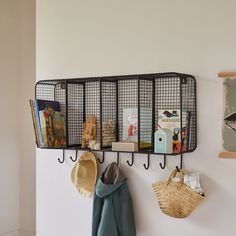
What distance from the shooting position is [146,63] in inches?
90.0

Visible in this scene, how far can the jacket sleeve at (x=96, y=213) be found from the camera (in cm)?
234

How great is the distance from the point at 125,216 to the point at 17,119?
60.6 inches

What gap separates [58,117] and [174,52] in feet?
2.53

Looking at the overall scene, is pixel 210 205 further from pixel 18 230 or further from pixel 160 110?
pixel 18 230

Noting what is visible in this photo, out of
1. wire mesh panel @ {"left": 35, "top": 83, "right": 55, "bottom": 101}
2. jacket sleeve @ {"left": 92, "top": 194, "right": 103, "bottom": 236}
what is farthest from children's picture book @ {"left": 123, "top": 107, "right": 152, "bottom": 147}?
wire mesh panel @ {"left": 35, "top": 83, "right": 55, "bottom": 101}

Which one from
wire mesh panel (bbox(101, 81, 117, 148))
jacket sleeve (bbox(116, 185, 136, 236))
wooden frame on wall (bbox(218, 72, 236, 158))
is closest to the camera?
wooden frame on wall (bbox(218, 72, 236, 158))

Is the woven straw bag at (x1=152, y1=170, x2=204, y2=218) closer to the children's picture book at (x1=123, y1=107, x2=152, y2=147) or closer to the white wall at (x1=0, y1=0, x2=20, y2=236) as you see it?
the children's picture book at (x1=123, y1=107, x2=152, y2=147)

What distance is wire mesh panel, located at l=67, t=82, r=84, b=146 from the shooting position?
2.51 m

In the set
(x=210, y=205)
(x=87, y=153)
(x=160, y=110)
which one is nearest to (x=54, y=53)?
(x=87, y=153)

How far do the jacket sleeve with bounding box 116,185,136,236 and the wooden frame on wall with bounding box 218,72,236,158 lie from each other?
0.57 meters

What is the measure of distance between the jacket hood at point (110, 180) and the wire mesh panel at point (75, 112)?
281 millimetres

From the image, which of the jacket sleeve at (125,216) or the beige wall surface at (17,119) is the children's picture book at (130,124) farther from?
the beige wall surface at (17,119)

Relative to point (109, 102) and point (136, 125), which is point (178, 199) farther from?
point (109, 102)

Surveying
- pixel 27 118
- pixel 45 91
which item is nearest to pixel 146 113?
pixel 45 91
